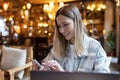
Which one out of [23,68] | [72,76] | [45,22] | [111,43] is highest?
[45,22]

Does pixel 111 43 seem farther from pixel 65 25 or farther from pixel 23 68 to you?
pixel 65 25

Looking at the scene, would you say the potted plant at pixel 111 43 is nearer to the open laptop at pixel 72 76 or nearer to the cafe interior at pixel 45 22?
the cafe interior at pixel 45 22

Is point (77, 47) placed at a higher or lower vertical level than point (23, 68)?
higher

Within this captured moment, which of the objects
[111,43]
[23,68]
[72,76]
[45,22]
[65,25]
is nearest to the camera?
[72,76]

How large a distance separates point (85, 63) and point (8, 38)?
38.5ft

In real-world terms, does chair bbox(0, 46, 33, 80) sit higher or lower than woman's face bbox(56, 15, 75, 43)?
lower

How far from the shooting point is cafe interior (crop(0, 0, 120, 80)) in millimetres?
10250

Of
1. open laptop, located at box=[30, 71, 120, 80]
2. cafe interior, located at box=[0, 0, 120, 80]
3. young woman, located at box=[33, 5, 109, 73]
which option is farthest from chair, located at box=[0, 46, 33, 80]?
cafe interior, located at box=[0, 0, 120, 80]

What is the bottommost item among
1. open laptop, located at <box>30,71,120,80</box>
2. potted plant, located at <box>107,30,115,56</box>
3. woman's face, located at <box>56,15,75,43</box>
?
potted plant, located at <box>107,30,115,56</box>

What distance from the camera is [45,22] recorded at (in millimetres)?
13398

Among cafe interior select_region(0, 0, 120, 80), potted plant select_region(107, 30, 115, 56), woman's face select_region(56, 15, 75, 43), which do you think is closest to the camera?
woman's face select_region(56, 15, 75, 43)

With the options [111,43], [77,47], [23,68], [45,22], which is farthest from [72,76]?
[45,22]

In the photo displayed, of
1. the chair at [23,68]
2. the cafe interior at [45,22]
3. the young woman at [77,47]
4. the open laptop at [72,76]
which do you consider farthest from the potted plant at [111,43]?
the open laptop at [72,76]

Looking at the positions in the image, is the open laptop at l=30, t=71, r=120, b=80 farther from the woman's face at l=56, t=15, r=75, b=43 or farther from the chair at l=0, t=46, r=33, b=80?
the chair at l=0, t=46, r=33, b=80
